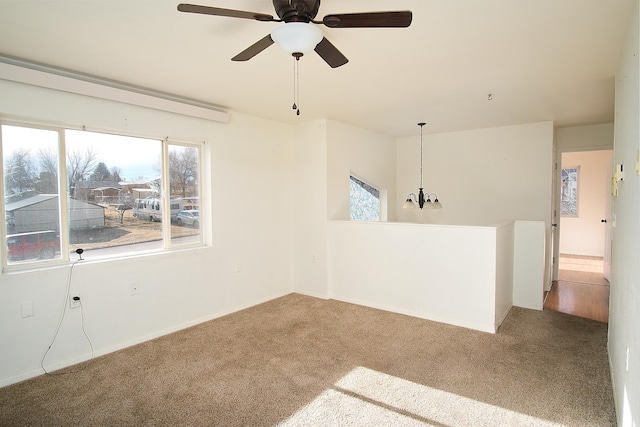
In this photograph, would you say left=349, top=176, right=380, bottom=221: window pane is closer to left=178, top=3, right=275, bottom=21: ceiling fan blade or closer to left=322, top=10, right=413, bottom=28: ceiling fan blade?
left=322, top=10, right=413, bottom=28: ceiling fan blade

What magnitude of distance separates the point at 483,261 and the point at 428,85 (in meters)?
1.80

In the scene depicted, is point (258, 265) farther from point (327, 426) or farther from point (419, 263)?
point (327, 426)

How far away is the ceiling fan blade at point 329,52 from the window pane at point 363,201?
3151 millimetres

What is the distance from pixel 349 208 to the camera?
4926 millimetres

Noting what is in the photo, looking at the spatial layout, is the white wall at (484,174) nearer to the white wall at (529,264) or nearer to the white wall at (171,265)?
the white wall at (529,264)

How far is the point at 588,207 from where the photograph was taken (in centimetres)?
729

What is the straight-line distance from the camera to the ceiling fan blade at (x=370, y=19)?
1.57 metres

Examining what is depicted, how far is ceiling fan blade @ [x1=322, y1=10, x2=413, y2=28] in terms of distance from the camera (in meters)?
1.57

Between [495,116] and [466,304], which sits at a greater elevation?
[495,116]

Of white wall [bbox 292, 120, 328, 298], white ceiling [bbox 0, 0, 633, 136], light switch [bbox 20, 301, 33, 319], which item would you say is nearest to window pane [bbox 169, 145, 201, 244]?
white ceiling [bbox 0, 0, 633, 136]

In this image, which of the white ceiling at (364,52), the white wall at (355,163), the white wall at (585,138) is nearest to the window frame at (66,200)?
the white ceiling at (364,52)

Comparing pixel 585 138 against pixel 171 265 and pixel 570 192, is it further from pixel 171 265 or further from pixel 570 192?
pixel 171 265

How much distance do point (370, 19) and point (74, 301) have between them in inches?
121

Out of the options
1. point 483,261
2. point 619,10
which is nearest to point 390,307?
point 483,261
